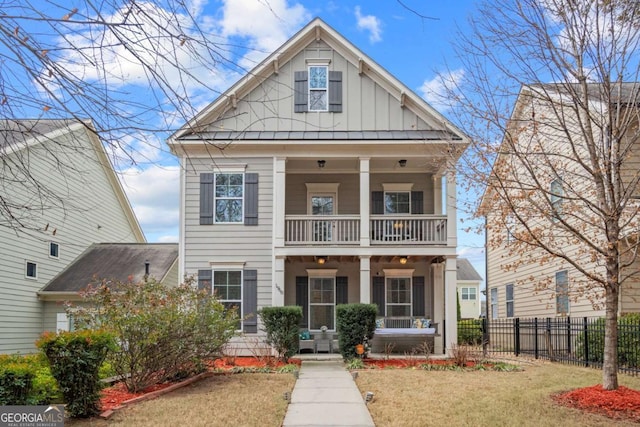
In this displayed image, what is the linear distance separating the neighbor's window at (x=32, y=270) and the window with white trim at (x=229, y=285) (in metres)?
6.48

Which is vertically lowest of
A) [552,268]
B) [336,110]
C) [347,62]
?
[552,268]

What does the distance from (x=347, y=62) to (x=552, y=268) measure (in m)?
9.07

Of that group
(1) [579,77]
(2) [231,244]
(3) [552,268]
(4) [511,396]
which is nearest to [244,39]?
(1) [579,77]

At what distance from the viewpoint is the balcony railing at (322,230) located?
16578 mm

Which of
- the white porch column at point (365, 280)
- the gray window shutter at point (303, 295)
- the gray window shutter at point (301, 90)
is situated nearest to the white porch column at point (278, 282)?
the gray window shutter at point (303, 295)

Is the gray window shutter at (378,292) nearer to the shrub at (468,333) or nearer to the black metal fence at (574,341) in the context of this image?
the black metal fence at (574,341)

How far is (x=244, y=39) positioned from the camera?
157 inches

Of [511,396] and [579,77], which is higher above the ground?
[579,77]

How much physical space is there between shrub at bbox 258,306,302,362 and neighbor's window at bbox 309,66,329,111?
6119 mm

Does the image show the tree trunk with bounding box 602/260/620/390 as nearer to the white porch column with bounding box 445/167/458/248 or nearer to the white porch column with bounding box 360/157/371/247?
the white porch column with bounding box 445/167/458/248

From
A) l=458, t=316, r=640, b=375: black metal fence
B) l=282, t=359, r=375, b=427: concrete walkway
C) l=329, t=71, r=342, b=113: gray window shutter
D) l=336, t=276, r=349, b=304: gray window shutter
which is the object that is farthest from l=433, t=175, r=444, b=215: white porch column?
l=282, t=359, r=375, b=427: concrete walkway

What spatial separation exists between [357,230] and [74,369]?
1013 cm

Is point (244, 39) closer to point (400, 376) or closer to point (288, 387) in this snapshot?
point (288, 387)

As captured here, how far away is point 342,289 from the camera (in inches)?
713
